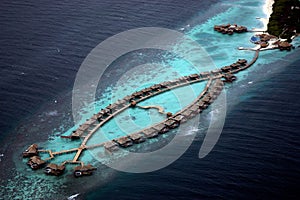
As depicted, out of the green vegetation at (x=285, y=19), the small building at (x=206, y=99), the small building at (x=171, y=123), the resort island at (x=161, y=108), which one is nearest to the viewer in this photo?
the resort island at (x=161, y=108)

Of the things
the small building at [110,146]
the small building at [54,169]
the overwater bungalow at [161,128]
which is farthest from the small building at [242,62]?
the small building at [54,169]

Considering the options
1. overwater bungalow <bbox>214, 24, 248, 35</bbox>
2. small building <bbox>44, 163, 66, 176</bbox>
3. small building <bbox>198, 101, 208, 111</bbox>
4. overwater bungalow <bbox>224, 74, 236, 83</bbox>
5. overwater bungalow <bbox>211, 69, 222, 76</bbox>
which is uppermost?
overwater bungalow <bbox>214, 24, 248, 35</bbox>

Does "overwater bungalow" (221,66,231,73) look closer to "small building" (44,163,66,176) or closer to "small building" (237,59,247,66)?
"small building" (237,59,247,66)

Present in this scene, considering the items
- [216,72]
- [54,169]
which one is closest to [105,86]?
[216,72]

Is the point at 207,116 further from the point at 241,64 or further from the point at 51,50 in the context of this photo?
the point at 51,50

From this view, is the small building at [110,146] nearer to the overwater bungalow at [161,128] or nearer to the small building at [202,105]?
the overwater bungalow at [161,128]

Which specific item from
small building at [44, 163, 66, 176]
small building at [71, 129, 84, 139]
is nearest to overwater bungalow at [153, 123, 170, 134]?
small building at [71, 129, 84, 139]

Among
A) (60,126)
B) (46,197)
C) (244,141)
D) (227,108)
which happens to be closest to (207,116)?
(227,108)
